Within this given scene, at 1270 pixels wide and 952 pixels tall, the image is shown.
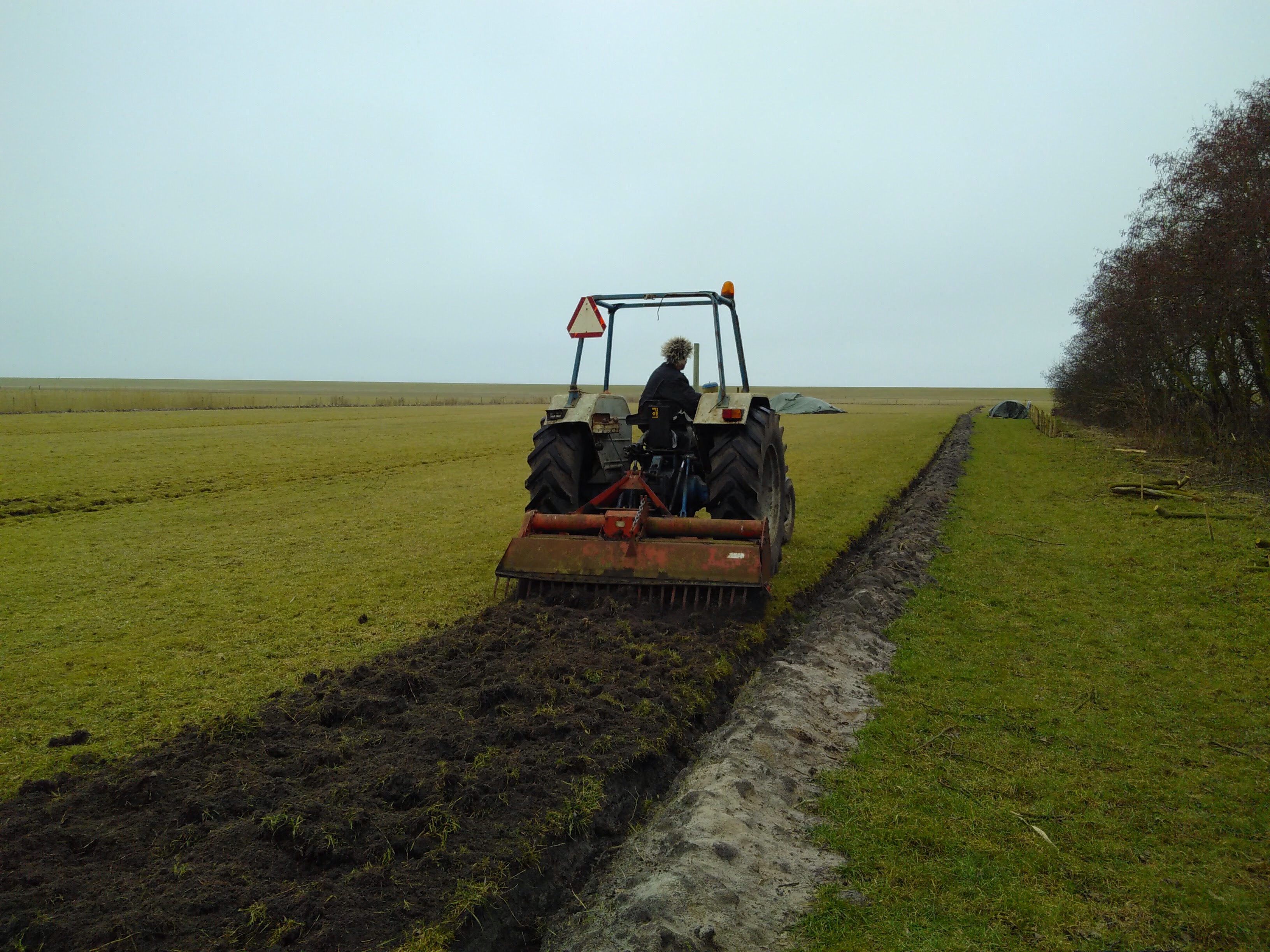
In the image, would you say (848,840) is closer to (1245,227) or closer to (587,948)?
(587,948)

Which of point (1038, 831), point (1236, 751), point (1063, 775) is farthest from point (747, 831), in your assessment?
point (1236, 751)

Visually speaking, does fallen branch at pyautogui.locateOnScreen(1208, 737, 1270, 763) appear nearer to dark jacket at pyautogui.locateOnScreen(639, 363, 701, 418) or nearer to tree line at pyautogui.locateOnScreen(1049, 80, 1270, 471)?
dark jacket at pyautogui.locateOnScreen(639, 363, 701, 418)

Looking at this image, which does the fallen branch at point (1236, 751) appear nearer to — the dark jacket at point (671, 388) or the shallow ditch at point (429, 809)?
the shallow ditch at point (429, 809)

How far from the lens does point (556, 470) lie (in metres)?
6.77

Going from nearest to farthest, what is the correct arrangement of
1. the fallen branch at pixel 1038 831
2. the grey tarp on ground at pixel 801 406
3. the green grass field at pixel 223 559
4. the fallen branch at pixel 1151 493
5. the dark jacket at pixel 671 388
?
1. the fallen branch at pixel 1038 831
2. the green grass field at pixel 223 559
3. the dark jacket at pixel 671 388
4. the fallen branch at pixel 1151 493
5. the grey tarp on ground at pixel 801 406

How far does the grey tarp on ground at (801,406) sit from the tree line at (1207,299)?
3019cm

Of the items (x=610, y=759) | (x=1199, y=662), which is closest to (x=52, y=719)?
(x=610, y=759)

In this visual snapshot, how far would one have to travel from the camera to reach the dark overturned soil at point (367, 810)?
8.50 feet

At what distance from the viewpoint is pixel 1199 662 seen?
18.0 feet

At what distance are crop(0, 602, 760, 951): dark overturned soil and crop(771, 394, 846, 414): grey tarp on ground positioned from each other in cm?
5205

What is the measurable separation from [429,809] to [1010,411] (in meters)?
55.2

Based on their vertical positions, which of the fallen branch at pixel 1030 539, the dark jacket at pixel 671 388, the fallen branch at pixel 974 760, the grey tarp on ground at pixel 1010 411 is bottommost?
the fallen branch at pixel 974 760

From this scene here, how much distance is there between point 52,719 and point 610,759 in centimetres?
310

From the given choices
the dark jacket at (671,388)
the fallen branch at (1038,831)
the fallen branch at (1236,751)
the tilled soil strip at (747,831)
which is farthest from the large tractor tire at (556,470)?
the fallen branch at (1236,751)
